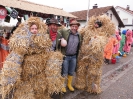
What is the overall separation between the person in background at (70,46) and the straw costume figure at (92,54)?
0.17m

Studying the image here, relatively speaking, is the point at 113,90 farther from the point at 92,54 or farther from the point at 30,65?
the point at 30,65

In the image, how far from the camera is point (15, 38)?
2738 mm

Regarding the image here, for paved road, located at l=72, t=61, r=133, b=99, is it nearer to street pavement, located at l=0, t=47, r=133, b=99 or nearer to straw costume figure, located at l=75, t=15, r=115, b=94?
street pavement, located at l=0, t=47, r=133, b=99

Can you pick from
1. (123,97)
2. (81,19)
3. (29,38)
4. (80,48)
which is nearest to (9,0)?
(80,48)

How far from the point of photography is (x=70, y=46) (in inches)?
151

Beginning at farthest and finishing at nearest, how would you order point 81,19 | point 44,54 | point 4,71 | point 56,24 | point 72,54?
point 81,19, point 72,54, point 56,24, point 44,54, point 4,71

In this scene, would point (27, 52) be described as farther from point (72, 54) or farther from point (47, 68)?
point (72, 54)

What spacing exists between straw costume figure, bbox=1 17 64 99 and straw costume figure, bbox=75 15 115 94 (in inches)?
42.8

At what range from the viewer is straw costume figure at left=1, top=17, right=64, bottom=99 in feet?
8.70

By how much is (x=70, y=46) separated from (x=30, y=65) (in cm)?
131

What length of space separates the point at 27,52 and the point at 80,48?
1.66m

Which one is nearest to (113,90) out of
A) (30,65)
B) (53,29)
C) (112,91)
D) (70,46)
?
(112,91)

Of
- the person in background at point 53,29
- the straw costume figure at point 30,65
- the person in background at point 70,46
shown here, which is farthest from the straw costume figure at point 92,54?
the straw costume figure at point 30,65

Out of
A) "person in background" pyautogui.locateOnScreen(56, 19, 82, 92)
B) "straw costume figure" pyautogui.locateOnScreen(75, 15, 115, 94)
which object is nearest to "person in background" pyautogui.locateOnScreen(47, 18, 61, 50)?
"person in background" pyautogui.locateOnScreen(56, 19, 82, 92)
